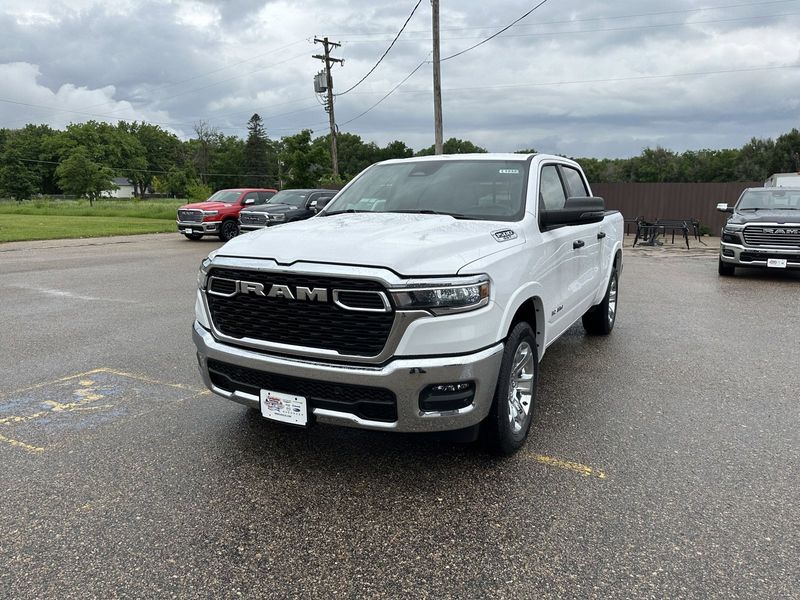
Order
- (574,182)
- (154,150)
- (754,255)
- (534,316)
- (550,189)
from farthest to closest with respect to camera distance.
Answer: (154,150) < (754,255) < (574,182) < (550,189) < (534,316)

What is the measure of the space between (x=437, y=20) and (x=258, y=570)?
21939 mm

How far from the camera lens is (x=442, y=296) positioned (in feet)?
9.88

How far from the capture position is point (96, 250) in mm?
17219

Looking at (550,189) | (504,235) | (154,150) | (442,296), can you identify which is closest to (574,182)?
(550,189)

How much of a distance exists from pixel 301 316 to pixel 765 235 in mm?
10593

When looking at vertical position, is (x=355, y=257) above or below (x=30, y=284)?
above

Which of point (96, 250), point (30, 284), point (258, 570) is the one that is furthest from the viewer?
point (96, 250)

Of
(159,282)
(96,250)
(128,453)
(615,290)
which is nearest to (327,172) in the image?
(96,250)

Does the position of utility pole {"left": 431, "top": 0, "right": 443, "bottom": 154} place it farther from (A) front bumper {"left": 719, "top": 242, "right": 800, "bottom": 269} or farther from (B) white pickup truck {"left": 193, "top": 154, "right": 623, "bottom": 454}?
(B) white pickup truck {"left": 193, "top": 154, "right": 623, "bottom": 454}

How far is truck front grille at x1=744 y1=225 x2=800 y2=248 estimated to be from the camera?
10641 mm

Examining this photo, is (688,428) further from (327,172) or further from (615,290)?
(327,172)

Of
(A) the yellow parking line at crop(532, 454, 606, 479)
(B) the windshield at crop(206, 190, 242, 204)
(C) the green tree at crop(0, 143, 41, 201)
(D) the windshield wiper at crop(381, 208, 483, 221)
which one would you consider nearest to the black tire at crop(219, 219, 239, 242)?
(B) the windshield at crop(206, 190, 242, 204)

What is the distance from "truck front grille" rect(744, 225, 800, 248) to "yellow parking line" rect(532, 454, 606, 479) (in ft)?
30.7

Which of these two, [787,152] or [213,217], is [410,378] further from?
[787,152]
